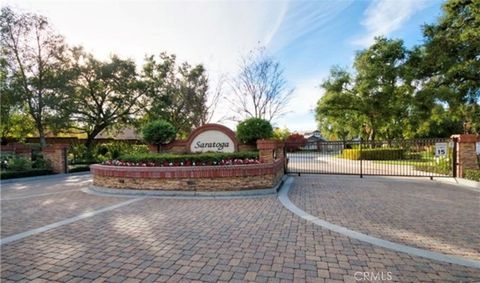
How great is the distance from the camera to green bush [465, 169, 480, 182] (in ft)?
32.7

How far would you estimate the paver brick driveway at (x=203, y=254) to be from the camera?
3301 mm

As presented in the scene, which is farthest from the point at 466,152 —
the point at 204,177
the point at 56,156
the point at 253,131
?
the point at 56,156

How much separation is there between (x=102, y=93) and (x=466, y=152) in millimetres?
23616

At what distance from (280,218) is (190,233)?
6.40 ft

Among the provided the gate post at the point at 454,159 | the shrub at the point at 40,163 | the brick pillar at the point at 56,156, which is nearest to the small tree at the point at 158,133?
the brick pillar at the point at 56,156

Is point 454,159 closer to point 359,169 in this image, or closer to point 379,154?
point 359,169

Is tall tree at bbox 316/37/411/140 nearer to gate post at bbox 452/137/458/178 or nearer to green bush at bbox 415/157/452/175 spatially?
green bush at bbox 415/157/452/175

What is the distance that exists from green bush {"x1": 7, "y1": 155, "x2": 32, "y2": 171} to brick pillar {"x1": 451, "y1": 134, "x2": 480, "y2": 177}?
20.3 m

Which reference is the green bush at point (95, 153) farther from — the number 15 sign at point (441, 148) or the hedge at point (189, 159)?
the number 15 sign at point (441, 148)

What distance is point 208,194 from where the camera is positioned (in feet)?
26.2

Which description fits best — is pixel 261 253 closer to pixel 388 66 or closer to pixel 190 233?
pixel 190 233

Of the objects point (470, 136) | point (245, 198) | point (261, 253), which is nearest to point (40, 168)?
point (245, 198)

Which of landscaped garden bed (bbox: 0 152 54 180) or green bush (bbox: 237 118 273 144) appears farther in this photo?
landscaped garden bed (bbox: 0 152 54 180)

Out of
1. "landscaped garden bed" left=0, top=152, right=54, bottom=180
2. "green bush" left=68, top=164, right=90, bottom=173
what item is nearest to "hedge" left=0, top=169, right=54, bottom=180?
"landscaped garden bed" left=0, top=152, right=54, bottom=180
